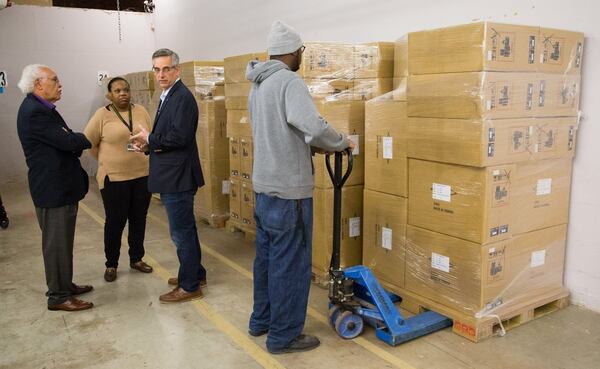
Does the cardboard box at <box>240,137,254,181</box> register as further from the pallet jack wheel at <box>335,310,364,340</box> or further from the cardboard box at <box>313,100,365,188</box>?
the pallet jack wheel at <box>335,310,364,340</box>

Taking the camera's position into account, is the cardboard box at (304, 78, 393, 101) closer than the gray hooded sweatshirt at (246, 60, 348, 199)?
No

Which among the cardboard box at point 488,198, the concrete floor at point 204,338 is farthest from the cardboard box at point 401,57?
the concrete floor at point 204,338

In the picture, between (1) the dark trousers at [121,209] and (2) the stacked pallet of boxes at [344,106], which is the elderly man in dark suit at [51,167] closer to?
(1) the dark trousers at [121,209]

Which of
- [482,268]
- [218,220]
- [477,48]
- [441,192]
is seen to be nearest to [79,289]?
[218,220]

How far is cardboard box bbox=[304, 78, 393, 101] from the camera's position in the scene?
432 centimetres

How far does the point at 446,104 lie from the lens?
11.1 feet

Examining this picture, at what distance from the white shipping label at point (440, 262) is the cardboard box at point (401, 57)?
156cm

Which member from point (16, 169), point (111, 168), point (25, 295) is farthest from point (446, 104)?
point (16, 169)

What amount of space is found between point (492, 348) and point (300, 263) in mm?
1375

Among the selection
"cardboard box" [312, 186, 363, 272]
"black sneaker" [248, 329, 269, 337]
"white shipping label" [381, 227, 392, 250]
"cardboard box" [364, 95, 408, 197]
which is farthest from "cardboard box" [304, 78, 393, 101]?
"black sneaker" [248, 329, 269, 337]

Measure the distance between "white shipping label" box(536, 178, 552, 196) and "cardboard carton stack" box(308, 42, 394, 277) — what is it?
56.0 inches

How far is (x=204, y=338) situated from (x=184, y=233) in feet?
2.82

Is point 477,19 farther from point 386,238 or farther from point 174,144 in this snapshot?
point 174,144

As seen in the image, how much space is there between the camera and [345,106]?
169 inches
